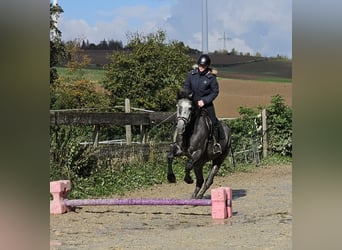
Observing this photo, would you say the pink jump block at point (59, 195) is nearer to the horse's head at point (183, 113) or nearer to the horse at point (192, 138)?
the horse at point (192, 138)

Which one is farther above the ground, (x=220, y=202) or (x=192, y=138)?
(x=192, y=138)

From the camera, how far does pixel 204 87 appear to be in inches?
247

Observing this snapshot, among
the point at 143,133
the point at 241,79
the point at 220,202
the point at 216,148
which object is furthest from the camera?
the point at 241,79

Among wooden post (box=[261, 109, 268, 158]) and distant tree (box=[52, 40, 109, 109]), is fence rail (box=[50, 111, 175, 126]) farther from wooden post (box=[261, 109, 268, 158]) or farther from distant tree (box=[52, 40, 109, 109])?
distant tree (box=[52, 40, 109, 109])

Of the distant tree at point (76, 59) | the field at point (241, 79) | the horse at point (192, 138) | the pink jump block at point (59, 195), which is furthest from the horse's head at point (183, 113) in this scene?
the distant tree at point (76, 59)

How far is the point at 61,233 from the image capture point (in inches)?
195

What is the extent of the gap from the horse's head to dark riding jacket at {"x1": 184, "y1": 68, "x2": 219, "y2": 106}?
0.29 metres

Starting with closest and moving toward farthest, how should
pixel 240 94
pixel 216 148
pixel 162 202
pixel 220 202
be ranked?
pixel 162 202 → pixel 220 202 → pixel 216 148 → pixel 240 94

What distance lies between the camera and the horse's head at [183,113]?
593 cm

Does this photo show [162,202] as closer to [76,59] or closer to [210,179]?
[210,179]

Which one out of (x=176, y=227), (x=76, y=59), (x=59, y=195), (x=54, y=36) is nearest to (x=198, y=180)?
(x=176, y=227)

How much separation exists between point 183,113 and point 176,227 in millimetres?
1255

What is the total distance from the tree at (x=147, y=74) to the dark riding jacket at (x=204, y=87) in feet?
30.1
